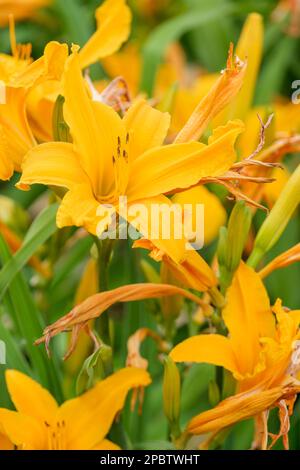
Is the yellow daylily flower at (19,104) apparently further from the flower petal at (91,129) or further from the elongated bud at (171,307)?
the elongated bud at (171,307)

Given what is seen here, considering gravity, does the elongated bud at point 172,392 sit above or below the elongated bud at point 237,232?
below

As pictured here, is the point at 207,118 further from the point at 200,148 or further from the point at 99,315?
the point at 99,315

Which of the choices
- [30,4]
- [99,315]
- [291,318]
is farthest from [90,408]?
[30,4]

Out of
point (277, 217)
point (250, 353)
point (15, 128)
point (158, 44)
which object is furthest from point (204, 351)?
point (158, 44)

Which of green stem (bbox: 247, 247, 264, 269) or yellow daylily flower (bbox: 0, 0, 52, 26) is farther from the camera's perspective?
yellow daylily flower (bbox: 0, 0, 52, 26)

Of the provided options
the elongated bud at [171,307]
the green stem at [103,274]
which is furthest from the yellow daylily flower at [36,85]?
the elongated bud at [171,307]

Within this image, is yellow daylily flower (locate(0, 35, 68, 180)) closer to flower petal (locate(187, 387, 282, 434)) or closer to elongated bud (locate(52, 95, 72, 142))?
elongated bud (locate(52, 95, 72, 142))

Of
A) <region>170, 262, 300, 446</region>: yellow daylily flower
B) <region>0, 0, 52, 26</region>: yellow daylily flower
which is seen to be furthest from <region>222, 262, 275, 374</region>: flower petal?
<region>0, 0, 52, 26</region>: yellow daylily flower
